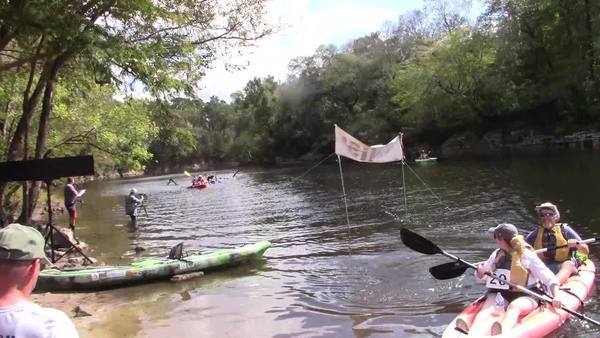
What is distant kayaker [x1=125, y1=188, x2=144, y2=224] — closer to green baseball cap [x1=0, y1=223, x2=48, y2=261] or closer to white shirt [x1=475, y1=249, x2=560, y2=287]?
white shirt [x1=475, y1=249, x2=560, y2=287]

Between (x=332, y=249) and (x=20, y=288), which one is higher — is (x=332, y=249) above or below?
below

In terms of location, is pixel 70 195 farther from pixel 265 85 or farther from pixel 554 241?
pixel 265 85

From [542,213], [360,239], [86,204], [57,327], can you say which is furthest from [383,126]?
[57,327]

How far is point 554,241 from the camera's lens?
9086 mm

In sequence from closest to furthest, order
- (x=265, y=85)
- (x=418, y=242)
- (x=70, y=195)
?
(x=418, y=242), (x=70, y=195), (x=265, y=85)

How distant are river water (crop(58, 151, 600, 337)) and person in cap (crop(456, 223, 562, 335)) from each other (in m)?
0.82

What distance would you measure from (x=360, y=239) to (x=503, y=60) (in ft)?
138

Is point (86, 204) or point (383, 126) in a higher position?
point (383, 126)

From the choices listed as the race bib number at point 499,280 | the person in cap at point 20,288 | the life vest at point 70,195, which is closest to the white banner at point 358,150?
the race bib number at point 499,280

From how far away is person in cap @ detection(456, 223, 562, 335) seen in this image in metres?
7.00

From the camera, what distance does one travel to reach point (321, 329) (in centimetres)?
847

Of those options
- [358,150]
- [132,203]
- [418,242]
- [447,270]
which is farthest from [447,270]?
[132,203]

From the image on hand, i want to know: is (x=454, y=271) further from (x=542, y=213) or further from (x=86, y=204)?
(x=86, y=204)

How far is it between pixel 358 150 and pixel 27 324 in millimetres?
13090
